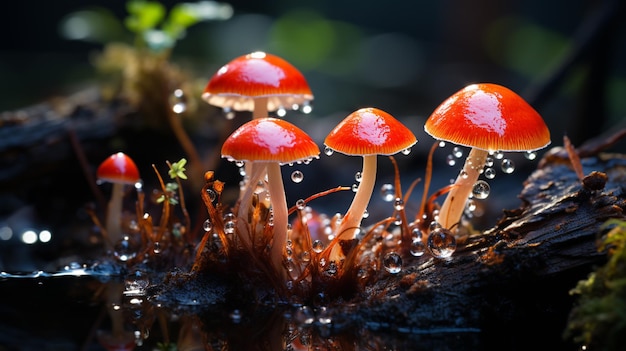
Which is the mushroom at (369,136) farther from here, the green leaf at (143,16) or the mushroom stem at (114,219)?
the green leaf at (143,16)

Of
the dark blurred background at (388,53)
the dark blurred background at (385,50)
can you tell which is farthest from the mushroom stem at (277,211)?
the dark blurred background at (385,50)

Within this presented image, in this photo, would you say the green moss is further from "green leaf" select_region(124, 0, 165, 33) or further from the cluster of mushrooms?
"green leaf" select_region(124, 0, 165, 33)

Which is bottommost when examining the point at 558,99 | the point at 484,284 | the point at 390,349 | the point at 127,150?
the point at 390,349

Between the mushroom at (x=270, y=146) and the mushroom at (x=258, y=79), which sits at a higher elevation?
the mushroom at (x=258, y=79)

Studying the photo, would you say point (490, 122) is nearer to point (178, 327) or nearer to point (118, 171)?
point (178, 327)

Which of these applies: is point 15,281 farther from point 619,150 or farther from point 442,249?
point 619,150

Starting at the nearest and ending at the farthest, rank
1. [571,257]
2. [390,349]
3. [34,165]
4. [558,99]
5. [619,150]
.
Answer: [390,349] → [571,257] → [34,165] → [619,150] → [558,99]

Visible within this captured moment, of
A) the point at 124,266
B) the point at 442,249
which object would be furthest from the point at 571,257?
the point at 124,266


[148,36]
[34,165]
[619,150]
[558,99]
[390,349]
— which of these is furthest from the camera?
[558,99]
